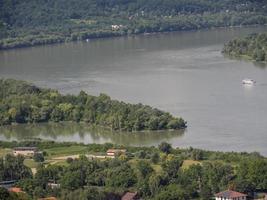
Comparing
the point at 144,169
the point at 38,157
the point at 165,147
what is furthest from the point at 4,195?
the point at 165,147

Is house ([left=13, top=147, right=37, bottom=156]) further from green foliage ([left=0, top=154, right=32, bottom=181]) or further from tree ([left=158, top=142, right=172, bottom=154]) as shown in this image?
tree ([left=158, top=142, right=172, bottom=154])

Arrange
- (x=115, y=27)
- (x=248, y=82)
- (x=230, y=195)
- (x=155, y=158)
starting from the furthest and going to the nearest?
(x=115, y=27) → (x=248, y=82) → (x=155, y=158) → (x=230, y=195)

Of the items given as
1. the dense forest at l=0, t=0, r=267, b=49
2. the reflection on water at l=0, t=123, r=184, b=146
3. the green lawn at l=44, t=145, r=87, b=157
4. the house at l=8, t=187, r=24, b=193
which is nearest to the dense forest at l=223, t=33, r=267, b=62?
the reflection on water at l=0, t=123, r=184, b=146

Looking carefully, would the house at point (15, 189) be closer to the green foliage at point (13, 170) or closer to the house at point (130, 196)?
the green foliage at point (13, 170)

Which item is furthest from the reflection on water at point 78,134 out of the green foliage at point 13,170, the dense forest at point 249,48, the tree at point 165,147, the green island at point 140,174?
the dense forest at point 249,48

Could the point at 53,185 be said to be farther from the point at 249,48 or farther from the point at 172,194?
the point at 249,48

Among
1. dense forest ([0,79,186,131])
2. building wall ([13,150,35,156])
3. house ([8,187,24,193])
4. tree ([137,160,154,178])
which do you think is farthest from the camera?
dense forest ([0,79,186,131])
